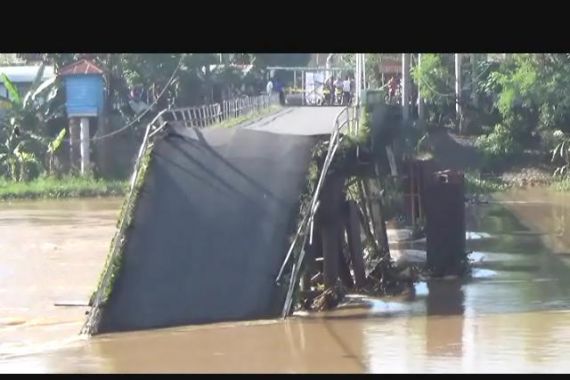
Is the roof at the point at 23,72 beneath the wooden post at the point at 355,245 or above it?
above

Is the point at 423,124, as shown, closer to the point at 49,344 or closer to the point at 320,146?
the point at 320,146

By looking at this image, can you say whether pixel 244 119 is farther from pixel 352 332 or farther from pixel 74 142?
pixel 74 142

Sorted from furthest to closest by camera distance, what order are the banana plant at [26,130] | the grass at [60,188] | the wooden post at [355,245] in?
the banana plant at [26,130]
the grass at [60,188]
the wooden post at [355,245]

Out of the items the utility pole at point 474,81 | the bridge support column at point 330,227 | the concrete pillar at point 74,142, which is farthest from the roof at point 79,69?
the bridge support column at point 330,227

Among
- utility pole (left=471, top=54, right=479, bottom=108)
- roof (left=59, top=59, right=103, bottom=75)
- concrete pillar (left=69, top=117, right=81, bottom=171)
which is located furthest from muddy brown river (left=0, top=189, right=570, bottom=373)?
Answer: utility pole (left=471, top=54, right=479, bottom=108)

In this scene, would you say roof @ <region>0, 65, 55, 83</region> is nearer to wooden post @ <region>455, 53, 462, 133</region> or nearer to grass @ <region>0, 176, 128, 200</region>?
grass @ <region>0, 176, 128, 200</region>

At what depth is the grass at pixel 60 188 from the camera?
41938 mm

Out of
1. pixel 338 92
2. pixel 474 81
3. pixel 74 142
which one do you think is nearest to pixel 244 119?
pixel 338 92

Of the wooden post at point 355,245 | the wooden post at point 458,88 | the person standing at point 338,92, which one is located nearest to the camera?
the wooden post at point 355,245

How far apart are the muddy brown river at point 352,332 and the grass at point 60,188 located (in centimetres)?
1787

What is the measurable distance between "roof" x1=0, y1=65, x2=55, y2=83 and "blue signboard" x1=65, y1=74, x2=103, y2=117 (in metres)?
5.09

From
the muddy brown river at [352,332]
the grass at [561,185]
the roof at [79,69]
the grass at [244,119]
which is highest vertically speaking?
the roof at [79,69]

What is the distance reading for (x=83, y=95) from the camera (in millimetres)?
43406

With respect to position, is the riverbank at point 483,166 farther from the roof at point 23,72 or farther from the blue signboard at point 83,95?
the roof at point 23,72
